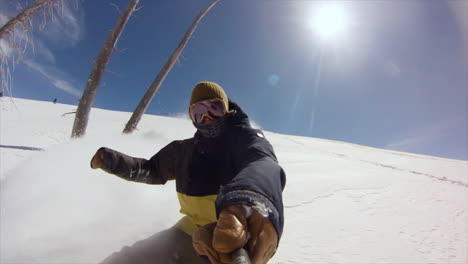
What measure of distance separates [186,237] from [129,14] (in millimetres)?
6475

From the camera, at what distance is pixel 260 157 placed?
1250 millimetres

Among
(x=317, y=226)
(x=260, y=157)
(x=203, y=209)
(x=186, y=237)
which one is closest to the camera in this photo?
(x=260, y=157)

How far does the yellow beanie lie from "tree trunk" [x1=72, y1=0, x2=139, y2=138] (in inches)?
213

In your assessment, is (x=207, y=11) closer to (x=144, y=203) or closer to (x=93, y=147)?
(x=93, y=147)

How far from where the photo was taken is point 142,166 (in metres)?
2.03

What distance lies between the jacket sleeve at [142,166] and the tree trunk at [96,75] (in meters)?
4.93

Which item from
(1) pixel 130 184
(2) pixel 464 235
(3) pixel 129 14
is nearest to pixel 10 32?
(3) pixel 129 14

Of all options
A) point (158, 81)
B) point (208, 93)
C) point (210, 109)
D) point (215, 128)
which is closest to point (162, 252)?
point (215, 128)

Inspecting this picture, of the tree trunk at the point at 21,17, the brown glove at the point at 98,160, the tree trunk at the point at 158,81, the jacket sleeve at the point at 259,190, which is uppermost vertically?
the jacket sleeve at the point at 259,190

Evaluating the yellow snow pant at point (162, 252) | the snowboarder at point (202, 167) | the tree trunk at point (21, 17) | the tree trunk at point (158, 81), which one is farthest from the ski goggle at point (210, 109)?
the tree trunk at point (21, 17)

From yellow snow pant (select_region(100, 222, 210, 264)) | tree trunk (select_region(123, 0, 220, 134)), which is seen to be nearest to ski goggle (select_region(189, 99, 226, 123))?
yellow snow pant (select_region(100, 222, 210, 264))

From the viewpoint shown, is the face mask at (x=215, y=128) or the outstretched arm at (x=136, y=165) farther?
the outstretched arm at (x=136, y=165)

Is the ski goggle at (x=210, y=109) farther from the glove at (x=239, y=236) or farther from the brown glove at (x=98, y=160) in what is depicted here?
the glove at (x=239, y=236)

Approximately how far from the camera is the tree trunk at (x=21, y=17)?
503cm
